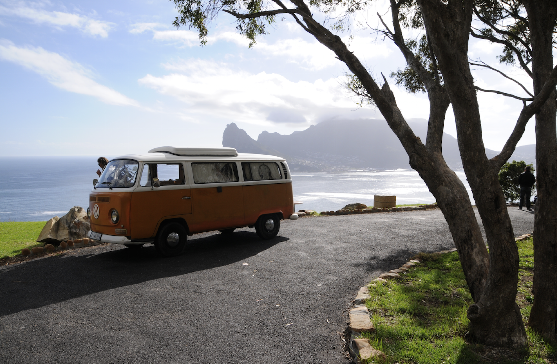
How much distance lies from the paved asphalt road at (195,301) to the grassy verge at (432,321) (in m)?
0.53

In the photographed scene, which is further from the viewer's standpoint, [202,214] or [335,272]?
[202,214]

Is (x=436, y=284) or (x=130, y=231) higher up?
(x=130, y=231)

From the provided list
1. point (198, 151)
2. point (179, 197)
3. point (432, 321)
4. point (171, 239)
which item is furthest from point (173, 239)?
point (432, 321)

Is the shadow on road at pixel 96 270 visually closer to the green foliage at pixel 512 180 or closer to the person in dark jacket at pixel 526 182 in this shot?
the person in dark jacket at pixel 526 182

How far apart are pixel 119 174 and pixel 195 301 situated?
3661mm

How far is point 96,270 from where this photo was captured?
6.64m

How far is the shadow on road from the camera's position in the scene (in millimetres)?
5402

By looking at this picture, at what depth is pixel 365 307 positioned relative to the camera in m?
4.68

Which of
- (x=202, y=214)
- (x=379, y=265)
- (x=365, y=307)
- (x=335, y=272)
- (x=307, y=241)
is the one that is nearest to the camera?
(x=365, y=307)

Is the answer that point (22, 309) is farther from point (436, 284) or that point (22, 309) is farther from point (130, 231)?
point (436, 284)

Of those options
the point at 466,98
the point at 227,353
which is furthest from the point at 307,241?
the point at 466,98

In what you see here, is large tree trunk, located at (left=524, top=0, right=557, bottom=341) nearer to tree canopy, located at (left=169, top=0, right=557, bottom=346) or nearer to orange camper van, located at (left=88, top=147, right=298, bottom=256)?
tree canopy, located at (left=169, top=0, right=557, bottom=346)

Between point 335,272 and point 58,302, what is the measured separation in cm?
454

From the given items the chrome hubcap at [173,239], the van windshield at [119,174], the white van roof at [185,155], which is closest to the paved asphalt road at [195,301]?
the chrome hubcap at [173,239]
